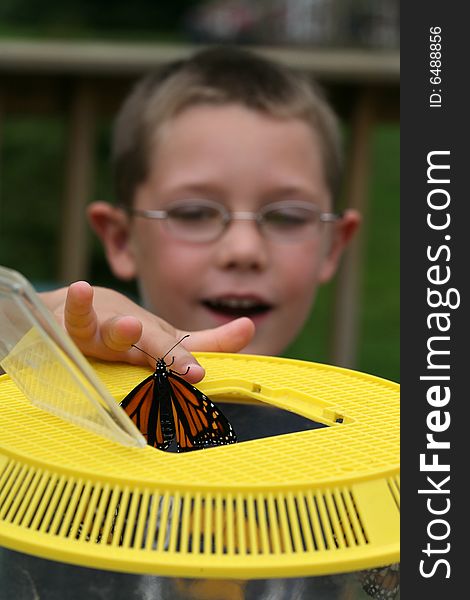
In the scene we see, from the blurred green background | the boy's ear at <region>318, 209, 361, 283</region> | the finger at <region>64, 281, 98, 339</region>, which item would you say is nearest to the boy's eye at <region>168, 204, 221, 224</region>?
the boy's ear at <region>318, 209, 361, 283</region>

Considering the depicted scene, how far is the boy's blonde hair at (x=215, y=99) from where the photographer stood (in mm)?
1747

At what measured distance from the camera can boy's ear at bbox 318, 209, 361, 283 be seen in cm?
183

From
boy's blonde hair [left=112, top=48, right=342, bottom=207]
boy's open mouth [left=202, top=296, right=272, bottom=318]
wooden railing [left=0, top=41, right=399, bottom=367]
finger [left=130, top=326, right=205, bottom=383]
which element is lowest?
finger [left=130, top=326, right=205, bottom=383]

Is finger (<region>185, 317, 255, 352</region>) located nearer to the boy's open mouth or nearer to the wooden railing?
the boy's open mouth

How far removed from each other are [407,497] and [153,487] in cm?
17

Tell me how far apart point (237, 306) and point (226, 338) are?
65 centimetres

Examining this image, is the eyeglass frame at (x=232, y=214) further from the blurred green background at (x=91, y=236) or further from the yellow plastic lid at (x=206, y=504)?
the blurred green background at (x=91, y=236)

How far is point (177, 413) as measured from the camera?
75 cm

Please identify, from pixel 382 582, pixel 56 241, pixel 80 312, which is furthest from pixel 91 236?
pixel 382 582

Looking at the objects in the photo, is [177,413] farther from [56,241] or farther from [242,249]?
[56,241]

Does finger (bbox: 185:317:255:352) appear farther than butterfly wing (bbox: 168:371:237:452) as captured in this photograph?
Yes

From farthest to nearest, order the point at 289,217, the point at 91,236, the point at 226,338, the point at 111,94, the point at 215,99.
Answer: the point at 91,236, the point at 111,94, the point at 215,99, the point at 289,217, the point at 226,338

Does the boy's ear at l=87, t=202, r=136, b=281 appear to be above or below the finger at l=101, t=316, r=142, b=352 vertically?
above

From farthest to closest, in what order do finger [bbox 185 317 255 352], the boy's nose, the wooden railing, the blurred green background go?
the blurred green background
the wooden railing
the boy's nose
finger [bbox 185 317 255 352]
